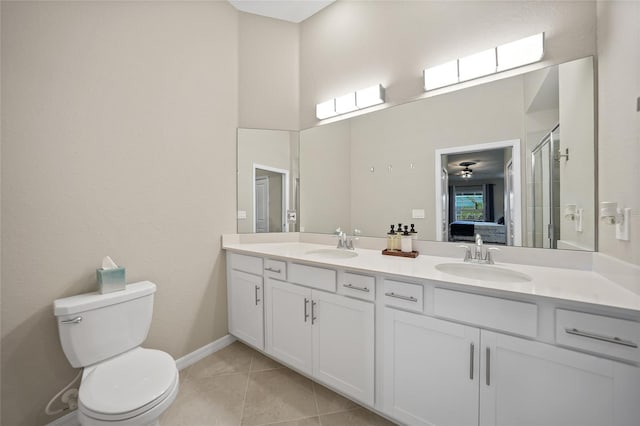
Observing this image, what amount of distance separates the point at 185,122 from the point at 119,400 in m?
1.72

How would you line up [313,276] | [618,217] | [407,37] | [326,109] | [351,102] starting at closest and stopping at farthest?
[618,217] < [313,276] < [407,37] < [351,102] < [326,109]

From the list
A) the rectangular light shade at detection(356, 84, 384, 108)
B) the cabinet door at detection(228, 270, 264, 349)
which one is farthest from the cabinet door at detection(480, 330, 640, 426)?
the rectangular light shade at detection(356, 84, 384, 108)

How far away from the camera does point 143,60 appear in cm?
176

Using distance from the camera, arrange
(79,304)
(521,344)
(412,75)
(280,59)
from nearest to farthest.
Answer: (521,344), (79,304), (412,75), (280,59)

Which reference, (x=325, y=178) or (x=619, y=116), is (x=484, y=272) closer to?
(x=619, y=116)

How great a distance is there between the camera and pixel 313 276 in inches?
64.8

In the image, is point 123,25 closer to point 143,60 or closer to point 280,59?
point 143,60

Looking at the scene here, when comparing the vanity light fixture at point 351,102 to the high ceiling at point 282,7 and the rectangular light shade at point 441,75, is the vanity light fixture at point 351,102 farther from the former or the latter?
the high ceiling at point 282,7

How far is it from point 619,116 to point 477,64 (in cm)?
75

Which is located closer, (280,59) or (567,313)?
(567,313)

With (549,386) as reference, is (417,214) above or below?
above

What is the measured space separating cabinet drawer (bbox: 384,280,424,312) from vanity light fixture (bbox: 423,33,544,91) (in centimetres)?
132

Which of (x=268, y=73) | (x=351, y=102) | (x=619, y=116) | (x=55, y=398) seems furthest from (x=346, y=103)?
(x=55, y=398)

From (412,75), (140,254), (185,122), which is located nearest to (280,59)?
(185,122)
